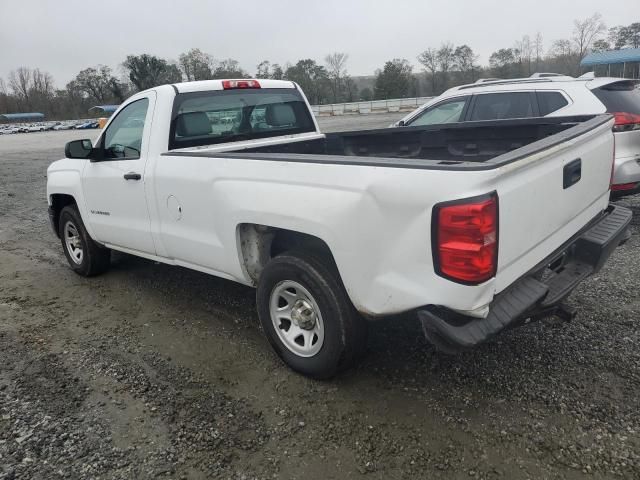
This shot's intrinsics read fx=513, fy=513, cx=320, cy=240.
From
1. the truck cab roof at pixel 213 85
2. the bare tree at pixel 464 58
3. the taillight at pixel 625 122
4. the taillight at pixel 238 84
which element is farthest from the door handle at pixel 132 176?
the bare tree at pixel 464 58

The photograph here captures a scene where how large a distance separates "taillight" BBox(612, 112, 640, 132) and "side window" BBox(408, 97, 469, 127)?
1904 mm

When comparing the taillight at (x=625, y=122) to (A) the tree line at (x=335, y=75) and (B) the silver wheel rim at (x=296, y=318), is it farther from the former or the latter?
(A) the tree line at (x=335, y=75)

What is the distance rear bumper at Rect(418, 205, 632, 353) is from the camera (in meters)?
2.48

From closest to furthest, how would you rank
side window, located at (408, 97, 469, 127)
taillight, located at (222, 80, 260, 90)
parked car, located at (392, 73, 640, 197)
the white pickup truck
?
the white pickup truck < taillight, located at (222, 80, 260, 90) < parked car, located at (392, 73, 640, 197) < side window, located at (408, 97, 469, 127)

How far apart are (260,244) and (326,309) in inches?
31.3

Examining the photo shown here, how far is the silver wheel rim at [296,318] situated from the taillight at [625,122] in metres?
4.57

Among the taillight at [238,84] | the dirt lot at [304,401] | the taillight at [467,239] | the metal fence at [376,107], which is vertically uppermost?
the taillight at [238,84]

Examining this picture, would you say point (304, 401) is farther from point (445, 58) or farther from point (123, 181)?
point (445, 58)

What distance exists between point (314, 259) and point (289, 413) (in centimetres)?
92

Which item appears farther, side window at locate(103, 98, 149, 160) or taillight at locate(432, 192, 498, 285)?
side window at locate(103, 98, 149, 160)

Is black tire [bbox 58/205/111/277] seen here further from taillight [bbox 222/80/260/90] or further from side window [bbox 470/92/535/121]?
side window [bbox 470/92/535/121]

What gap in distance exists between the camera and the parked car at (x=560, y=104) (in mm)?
5762

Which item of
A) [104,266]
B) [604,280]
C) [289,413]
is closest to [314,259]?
[289,413]

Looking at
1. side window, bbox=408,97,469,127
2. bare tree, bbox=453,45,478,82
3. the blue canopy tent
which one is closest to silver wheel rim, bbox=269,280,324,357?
side window, bbox=408,97,469,127
